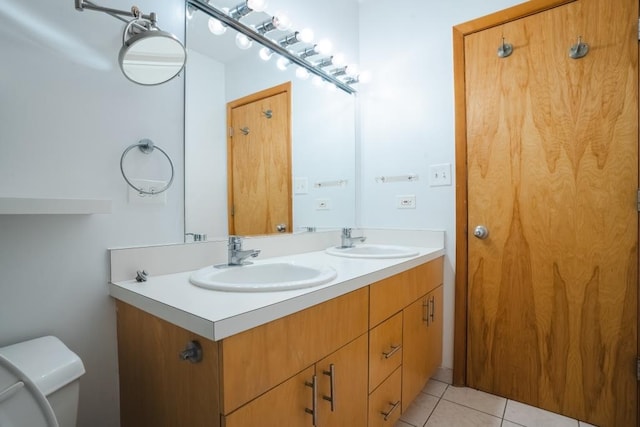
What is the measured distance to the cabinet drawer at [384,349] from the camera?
3.60 ft

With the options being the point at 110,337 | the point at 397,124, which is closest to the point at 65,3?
the point at 110,337

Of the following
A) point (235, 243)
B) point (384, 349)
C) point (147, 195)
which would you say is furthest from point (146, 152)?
point (384, 349)

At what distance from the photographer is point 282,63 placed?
5.17 feet

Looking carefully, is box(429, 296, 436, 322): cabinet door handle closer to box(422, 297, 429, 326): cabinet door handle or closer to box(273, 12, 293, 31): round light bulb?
box(422, 297, 429, 326): cabinet door handle

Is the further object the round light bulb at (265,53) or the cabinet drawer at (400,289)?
the round light bulb at (265,53)

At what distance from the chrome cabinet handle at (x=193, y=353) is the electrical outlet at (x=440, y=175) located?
58.3 inches

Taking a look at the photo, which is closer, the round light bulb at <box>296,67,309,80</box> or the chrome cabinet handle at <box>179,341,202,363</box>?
the chrome cabinet handle at <box>179,341,202,363</box>

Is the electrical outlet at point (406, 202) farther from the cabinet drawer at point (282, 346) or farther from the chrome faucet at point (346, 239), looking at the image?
the cabinet drawer at point (282, 346)

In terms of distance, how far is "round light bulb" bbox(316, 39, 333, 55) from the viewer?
1.71 metres

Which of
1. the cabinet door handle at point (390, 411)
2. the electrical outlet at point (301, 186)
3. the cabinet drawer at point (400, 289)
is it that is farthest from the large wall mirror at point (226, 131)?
the cabinet door handle at point (390, 411)

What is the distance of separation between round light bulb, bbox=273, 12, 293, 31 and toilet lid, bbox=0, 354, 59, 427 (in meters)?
1.44

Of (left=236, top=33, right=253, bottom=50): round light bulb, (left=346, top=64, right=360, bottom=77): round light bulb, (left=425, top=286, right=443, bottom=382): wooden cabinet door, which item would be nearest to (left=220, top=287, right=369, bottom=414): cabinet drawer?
(left=425, top=286, right=443, bottom=382): wooden cabinet door

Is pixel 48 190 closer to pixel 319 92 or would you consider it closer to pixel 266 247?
pixel 266 247

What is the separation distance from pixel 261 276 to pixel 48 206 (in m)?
0.67
